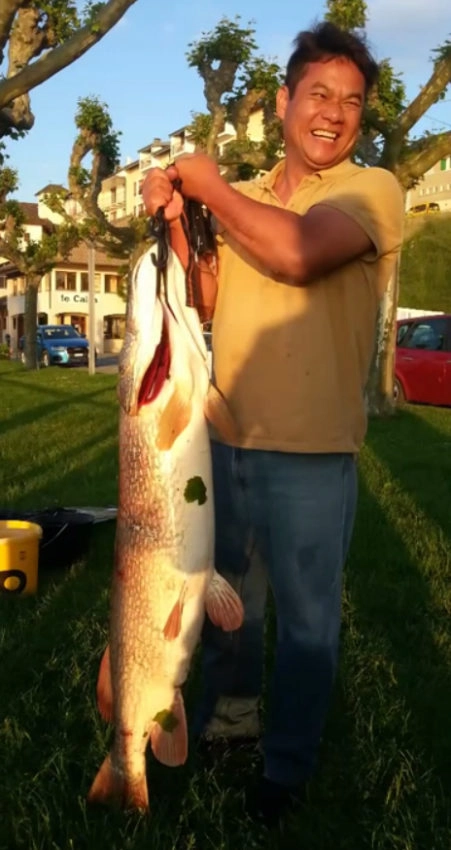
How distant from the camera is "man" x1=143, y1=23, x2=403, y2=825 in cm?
253

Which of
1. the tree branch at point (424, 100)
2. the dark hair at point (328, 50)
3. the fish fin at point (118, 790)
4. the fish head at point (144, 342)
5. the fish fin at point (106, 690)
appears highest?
the tree branch at point (424, 100)

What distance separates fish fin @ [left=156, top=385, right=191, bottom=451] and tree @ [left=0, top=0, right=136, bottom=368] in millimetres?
7134

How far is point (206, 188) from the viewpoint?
2.51 m

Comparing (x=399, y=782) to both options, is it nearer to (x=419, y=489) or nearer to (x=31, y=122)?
(x=419, y=489)

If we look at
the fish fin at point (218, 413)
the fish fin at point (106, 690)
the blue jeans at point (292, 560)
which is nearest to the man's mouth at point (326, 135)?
the fish fin at point (218, 413)

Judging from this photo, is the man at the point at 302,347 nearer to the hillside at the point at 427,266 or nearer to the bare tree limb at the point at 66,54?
the bare tree limb at the point at 66,54

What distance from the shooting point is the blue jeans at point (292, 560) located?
2684mm

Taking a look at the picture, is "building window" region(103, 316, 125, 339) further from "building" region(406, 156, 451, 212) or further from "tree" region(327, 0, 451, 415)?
"tree" region(327, 0, 451, 415)

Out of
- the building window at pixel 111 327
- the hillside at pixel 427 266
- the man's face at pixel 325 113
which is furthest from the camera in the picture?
the building window at pixel 111 327

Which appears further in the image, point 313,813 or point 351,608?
point 351,608

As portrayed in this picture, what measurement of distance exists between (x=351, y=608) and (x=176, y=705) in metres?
2.44

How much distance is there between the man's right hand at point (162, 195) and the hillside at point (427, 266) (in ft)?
139

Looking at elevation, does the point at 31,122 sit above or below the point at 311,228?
above

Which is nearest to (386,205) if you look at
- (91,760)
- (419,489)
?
(91,760)
